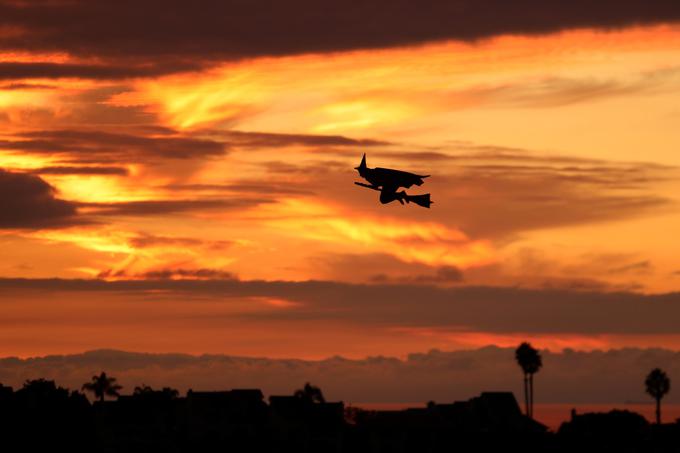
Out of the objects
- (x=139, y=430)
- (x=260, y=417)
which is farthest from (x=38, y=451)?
(x=260, y=417)

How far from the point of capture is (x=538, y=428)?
14400 cm

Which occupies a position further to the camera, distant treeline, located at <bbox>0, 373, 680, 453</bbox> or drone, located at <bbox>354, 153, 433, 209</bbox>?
distant treeline, located at <bbox>0, 373, 680, 453</bbox>

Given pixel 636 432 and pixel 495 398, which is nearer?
pixel 495 398

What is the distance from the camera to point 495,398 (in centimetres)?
14712

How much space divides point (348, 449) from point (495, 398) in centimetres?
2679

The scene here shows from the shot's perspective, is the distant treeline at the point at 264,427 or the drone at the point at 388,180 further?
the distant treeline at the point at 264,427

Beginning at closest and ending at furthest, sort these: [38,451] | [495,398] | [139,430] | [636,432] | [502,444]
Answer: [38,451], [139,430], [502,444], [495,398], [636,432]

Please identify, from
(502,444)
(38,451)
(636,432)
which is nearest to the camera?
(38,451)

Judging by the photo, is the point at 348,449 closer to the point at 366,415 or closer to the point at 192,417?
the point at 192,417

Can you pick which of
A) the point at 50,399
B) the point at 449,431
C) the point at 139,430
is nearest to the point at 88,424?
the point at 50,399

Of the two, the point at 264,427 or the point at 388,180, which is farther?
the point at 264,427

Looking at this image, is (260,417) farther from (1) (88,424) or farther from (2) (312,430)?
(1) (88,424)

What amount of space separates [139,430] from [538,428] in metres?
44.8

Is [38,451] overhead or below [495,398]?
below
